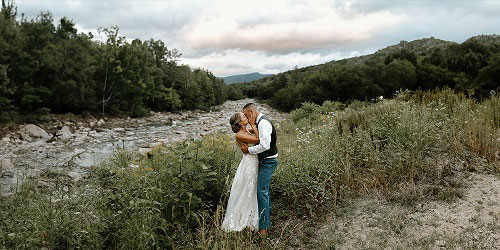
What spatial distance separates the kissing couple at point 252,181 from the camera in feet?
16.6

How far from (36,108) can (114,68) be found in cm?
925

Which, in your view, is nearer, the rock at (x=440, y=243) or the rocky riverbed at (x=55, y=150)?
the rock at (x=440, y=243)

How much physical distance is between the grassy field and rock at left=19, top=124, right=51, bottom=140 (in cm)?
1501

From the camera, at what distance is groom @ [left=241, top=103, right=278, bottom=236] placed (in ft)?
16.3

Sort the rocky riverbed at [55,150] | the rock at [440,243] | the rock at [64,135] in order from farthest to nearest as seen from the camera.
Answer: the rock at [64,135] < the rocky riverbed at [55,150] < the rock at [440,243]

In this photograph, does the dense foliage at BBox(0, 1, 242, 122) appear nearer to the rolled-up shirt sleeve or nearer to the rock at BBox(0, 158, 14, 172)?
the rock at BBox(0, 158, 14, 172)

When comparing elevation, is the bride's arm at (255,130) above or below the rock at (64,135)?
above

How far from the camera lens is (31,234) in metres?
3.89

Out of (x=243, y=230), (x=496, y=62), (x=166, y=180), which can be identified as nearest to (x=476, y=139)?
(x=243, y=230)

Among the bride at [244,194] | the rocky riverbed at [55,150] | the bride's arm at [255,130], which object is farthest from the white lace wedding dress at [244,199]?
the rocky riverbed at [55,150]

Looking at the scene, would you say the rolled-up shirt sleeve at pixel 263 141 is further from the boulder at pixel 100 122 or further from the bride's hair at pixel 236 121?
the boulder at pixel 100 122

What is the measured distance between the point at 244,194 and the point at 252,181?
0.81ft

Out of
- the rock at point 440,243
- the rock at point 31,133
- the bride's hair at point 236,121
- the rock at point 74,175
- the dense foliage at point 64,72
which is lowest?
the rock at point 74,175

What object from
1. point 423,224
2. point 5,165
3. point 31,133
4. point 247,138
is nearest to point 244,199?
point 247,138
